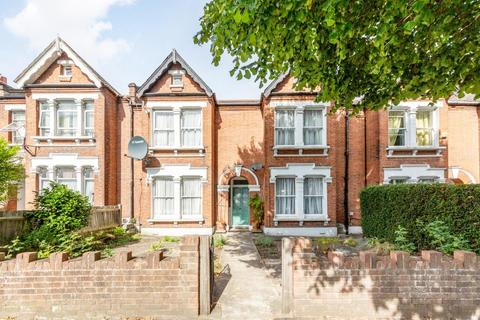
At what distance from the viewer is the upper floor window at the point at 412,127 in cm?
1425

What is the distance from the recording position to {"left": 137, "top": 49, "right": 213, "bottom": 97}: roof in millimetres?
14086

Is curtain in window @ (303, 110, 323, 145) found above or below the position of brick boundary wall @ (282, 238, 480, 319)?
above

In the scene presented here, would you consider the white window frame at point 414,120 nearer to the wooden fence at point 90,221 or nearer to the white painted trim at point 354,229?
the white painted trim at point 354,229

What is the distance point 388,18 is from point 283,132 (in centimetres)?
981

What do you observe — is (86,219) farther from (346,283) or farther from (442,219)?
(442,219)

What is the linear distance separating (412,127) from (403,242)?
26.0ft

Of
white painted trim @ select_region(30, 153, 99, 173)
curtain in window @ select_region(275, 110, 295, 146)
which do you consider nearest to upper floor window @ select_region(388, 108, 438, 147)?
curtain in window @ select_region(275, 110, 295, 146)

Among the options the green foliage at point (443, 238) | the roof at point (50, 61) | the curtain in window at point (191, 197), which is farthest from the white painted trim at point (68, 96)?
the green foliage at point (443, 238)

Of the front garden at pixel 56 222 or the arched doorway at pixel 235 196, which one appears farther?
the arched doorway at pixel 235 196

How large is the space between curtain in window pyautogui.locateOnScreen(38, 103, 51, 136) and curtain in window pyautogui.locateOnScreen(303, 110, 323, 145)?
45.1 ft

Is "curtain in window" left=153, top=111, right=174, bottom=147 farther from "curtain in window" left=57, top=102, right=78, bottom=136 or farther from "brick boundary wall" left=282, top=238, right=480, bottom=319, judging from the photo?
"brick boundary wall" left=282, top=238, right=480, bottom=319

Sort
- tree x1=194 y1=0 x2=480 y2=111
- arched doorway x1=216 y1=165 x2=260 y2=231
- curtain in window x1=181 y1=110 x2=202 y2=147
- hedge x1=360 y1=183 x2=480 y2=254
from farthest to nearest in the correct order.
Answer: arched doorway x1=216 y1=165 x2=260 y2=231 < curtain in window x1=181 y1=110 x2=202 y2=147 < hedge x1=360 y1=183 x2=480 y2=254 < tree x1=194 y1=0 x2=480 y2=111

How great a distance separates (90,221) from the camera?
1101 centimetres

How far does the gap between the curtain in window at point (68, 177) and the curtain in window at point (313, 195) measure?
12.4 m
